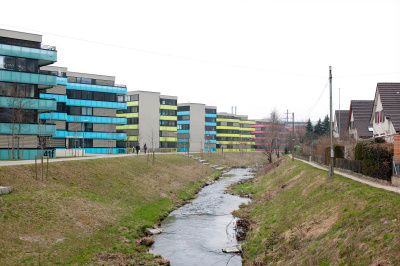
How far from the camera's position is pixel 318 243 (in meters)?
15.5

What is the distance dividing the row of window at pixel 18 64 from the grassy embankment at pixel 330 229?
121 feet

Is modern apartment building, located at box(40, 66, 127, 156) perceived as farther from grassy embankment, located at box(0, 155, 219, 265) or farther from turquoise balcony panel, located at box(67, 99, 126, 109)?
grassy embankment, located at box(0, 155, 219, 265)

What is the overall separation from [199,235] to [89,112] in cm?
6461

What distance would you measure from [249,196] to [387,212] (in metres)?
26.3

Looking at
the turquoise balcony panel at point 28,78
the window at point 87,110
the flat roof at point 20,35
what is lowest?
the window at point 87,110

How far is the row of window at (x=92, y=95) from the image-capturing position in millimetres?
79688

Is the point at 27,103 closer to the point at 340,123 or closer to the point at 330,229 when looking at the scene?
the point at 330,229

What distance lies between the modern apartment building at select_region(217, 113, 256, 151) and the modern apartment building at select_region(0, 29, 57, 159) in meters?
102

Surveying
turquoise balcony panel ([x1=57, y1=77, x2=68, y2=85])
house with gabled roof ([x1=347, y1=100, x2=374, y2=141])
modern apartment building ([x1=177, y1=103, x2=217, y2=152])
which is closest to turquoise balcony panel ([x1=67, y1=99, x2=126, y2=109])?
turquoise balcony panel ([x1=57, y1=77, x2=68, y2=85])

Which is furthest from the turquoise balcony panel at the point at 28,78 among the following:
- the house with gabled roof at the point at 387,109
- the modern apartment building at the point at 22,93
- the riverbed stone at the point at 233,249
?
the house with gabled roof at the point at 387,109

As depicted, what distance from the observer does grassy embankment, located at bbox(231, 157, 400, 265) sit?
12678 mm

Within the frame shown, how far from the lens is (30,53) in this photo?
45.4 metres

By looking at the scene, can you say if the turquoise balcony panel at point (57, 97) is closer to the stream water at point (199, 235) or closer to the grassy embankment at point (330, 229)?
the stream water at point (199, 235)

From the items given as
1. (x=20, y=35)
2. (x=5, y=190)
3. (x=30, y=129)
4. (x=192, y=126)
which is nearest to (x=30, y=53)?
(x=20, y=35)
